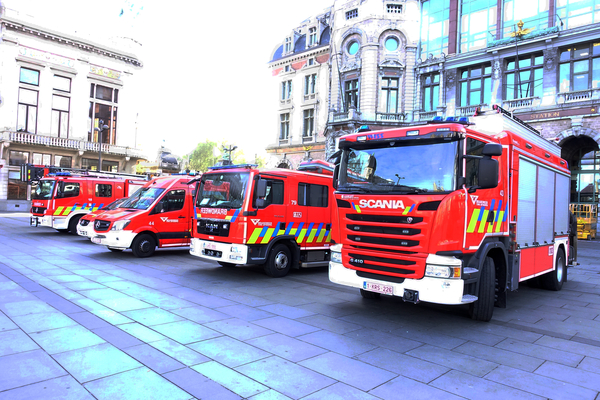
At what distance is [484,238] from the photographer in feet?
19.7

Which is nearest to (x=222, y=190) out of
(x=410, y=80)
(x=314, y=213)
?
(x=314, y=213)

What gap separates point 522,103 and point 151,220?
23.7 m

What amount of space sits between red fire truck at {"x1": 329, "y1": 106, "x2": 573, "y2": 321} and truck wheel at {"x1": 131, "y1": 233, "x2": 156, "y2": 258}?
774 centimetres

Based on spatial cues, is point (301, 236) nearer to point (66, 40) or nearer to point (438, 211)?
point (438, 211)

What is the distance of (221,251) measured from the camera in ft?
31.0

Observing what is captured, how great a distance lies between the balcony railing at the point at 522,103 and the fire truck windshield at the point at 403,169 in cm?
2358

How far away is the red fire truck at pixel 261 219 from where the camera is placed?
9.28m

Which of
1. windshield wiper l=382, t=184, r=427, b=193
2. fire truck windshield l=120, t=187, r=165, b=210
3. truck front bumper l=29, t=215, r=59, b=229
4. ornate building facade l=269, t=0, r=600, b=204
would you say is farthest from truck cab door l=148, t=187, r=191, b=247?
ornate building facade l=269, t=0, r=600, b=204

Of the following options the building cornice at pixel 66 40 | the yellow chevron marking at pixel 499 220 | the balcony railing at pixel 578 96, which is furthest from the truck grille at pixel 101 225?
the building cornice at pixel 66 40

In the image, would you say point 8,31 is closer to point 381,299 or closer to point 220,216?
point 220,216

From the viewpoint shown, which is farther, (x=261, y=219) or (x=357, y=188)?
(x=261, y=219)

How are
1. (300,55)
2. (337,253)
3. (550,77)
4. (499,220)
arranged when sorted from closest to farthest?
1. (499,220)
2. (337,253)
3. (550,77)
4. (300,55)

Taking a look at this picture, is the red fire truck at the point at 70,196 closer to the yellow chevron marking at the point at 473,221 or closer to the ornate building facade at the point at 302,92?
the yellow chevron marking at the point at 473,221

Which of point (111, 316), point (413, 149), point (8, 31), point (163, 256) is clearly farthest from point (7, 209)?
point (413, 149)
